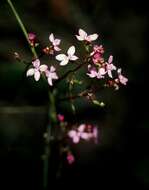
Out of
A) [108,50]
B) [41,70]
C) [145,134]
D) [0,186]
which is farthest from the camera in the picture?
[108,50]

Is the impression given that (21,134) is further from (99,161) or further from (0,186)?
(99,161)

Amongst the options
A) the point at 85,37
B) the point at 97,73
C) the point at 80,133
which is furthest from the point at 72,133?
the point at 85,37

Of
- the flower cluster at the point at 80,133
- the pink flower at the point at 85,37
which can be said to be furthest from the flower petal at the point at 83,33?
the flower cluster at the point at 80,133

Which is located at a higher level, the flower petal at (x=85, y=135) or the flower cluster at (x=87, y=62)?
the flower cluster at (x=87, y=62)

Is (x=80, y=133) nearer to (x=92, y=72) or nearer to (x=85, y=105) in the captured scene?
(x=92, y=72)

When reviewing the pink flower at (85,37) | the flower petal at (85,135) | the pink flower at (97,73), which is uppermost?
the pink flower at (85,37)

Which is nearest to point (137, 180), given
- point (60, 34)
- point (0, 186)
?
point (0, 186)

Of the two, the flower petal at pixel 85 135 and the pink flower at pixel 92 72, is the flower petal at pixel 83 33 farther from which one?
the flower petal at pixel 85 135

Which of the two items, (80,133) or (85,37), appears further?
(80,133)

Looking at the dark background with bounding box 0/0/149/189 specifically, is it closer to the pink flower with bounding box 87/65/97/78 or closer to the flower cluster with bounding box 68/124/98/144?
the flower cluster with bounding box 68/124/98/144
